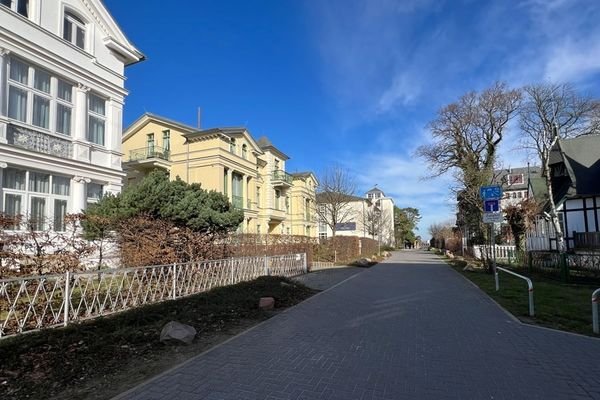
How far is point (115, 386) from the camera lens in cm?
432

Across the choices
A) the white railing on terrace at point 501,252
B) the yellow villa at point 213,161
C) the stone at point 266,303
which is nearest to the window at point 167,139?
the yellow villa at point 213,161

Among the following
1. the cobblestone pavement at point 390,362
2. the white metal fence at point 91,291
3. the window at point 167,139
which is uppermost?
the window at point 167,139

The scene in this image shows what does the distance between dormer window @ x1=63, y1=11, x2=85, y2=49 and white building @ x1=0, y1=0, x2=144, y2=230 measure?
0.14 feet

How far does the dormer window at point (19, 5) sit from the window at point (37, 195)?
6074mm

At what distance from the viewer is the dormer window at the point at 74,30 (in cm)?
1633

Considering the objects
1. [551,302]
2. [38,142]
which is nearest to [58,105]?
[38,142]

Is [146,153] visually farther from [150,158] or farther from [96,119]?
Answer: [96,119]

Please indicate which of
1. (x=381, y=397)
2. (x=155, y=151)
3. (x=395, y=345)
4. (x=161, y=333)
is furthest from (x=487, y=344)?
(x=155, y=151)

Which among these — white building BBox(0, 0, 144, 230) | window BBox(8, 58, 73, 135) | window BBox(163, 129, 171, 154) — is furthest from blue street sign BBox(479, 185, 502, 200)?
window BBox(163, 129, 171, 154)

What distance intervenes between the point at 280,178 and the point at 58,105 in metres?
27.3

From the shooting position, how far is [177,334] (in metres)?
6.00

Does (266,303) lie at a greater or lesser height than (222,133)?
lesser

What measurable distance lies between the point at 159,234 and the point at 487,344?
8212mm

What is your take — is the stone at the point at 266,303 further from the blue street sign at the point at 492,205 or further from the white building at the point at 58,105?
the blue street sign at the point at 492,205
